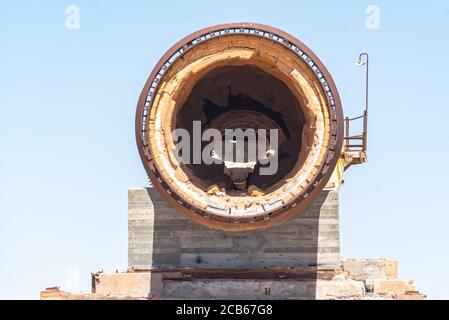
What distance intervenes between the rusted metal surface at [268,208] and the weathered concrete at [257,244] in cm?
117

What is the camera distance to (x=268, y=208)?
21.6 meters

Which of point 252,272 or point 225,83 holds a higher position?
point 225,83

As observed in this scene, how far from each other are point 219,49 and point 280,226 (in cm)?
323

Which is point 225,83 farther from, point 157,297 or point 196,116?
point 157,297

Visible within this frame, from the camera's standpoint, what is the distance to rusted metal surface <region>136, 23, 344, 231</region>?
21625 millimetres

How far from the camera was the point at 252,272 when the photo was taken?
22.9m

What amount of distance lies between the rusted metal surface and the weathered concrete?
1.17 meters

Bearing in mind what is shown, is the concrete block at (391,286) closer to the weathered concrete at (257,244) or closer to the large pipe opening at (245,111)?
the weathered concrete at (257,244)

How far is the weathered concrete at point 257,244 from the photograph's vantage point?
75.8 feet

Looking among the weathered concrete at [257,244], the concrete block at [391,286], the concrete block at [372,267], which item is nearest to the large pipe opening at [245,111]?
the weathered concrete at [257,244]

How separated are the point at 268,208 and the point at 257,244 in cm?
171

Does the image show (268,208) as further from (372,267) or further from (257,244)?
(372,267)

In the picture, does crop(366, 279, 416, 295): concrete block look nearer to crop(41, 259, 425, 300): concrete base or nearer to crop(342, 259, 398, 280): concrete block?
crop(41, 259, 425, 300): concrete base
